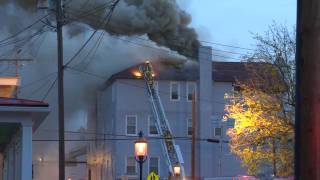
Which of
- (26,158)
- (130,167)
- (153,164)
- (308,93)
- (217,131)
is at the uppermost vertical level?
(308,93)

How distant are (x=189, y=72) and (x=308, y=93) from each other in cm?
4629

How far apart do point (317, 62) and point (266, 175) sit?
28.6 meters

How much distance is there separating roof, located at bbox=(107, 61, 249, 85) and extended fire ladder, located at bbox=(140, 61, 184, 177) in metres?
1.30

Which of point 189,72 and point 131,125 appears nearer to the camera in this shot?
point 131,125

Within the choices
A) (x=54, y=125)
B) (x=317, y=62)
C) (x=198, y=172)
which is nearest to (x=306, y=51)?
(x=317, y=62)

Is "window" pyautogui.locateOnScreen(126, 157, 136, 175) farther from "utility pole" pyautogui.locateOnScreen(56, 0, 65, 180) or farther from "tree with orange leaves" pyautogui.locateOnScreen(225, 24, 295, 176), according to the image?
"utility pole" pyautogui.locateOnScreen(56, 0, 65, 180)

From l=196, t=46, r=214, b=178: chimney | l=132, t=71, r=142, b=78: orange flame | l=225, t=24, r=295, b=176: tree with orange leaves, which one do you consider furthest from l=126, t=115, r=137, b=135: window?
l=225, t=24, r=295, b=176: tree with orange leaves

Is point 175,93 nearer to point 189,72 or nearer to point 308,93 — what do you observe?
point 189,72

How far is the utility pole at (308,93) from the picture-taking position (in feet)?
12.3

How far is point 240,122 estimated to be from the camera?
27.9 meters

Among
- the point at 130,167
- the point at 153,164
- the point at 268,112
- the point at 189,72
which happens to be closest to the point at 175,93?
the point at 189,72

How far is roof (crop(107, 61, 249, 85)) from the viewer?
4850 cm

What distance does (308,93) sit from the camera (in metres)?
3.88

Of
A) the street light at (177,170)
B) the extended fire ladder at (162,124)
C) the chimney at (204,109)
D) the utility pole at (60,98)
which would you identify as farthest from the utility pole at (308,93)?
the chimney at (204,109)
